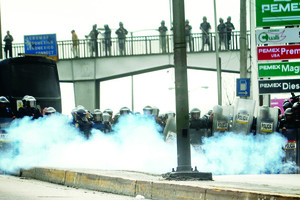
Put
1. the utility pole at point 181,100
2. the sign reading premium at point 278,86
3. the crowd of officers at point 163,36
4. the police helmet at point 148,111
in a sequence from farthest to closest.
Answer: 1. the crowd of officers at point 163,36
2. the sign reading premium at point 278,86
3. the police helmet at point 148,111
4. the utility pole at point 181,100

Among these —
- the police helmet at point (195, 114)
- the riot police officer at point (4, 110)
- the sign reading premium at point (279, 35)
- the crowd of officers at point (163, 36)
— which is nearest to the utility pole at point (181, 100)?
the police helmet at point (195, 114)

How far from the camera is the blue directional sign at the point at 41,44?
3822 centimetres

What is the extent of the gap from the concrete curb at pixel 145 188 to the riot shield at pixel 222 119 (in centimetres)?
396

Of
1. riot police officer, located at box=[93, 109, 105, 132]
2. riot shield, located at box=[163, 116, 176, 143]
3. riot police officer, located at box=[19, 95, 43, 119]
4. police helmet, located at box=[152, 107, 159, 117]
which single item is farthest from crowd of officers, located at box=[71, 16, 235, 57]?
riot shield, located at box=[163, 116, 176, 143]

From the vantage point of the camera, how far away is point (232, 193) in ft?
27.2

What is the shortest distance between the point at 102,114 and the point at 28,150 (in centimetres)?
440

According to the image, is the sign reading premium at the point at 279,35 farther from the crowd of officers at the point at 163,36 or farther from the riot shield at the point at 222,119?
the crowd of officers at the point at 163,36

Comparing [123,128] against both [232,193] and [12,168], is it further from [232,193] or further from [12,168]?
[232,193]

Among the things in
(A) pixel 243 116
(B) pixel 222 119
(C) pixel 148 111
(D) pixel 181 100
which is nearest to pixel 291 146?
(A) pixel 243 116

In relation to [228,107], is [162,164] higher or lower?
lower

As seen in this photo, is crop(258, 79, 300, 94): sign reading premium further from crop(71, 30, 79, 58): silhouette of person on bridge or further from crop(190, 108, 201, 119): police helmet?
crop(71, 30, 79, 58): silhouette of person on bridge

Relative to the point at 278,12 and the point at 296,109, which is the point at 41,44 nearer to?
the point at 278,12

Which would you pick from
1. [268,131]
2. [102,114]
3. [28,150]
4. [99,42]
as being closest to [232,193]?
[268,131]

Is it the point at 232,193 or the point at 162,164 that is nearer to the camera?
the point at 232,193
